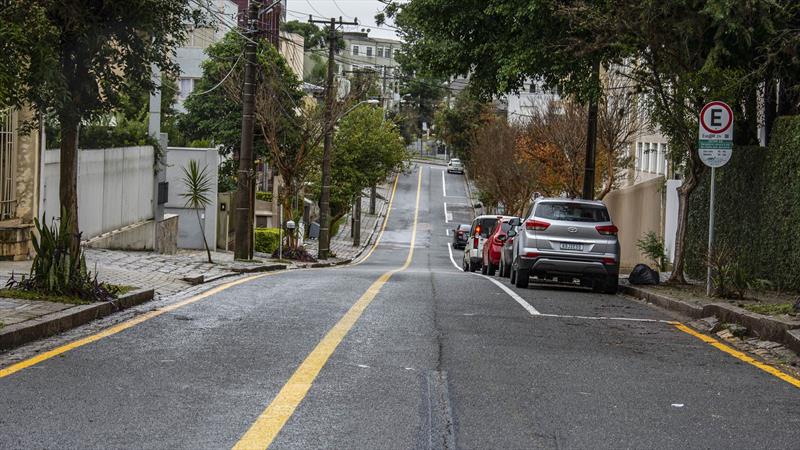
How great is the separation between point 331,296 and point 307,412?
819 centimetres

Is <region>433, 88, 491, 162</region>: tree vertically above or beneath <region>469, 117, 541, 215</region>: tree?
above

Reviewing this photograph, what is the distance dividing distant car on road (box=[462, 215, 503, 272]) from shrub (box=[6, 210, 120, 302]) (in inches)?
841

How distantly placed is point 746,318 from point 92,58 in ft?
27.6

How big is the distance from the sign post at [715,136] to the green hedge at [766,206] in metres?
1.20

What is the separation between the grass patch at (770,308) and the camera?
12758 mm

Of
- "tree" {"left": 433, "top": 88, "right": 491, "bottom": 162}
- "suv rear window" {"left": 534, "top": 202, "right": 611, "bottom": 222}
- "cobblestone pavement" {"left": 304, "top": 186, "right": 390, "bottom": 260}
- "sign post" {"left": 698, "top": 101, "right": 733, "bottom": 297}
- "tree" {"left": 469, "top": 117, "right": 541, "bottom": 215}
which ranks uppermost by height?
"tree" {"left": 433, "top": 88, "right": 491, "bottom": 162}

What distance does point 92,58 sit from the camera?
13.3 m

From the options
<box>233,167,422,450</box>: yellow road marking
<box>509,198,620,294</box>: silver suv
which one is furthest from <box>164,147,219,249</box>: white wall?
<box>233,167,422,450</box>: yellow road marking

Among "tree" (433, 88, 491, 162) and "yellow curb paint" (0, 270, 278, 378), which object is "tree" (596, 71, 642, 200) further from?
"tree" (433, 88, 491, 162)

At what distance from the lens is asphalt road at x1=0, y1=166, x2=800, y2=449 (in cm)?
646

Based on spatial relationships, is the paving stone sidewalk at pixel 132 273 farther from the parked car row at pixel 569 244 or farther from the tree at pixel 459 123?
the tree at pixel 459 123

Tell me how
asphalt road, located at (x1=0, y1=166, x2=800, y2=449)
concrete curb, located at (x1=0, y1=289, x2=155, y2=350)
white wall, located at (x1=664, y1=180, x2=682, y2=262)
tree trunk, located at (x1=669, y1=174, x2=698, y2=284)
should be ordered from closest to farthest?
asphalt road, located at (x1=0, y1=166, x2=800, y2=449), concrete curb, located at (x1=0, y1=289, x2=155, y2=350), tree trunk, located at (x1=669, y1=174, x2=698, y2=284), white wall, located at (x1=664, y1=180, x2=682, y2=262)

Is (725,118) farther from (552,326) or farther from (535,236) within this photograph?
(552,326)

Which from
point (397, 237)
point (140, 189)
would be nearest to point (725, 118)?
point (140, 189)
